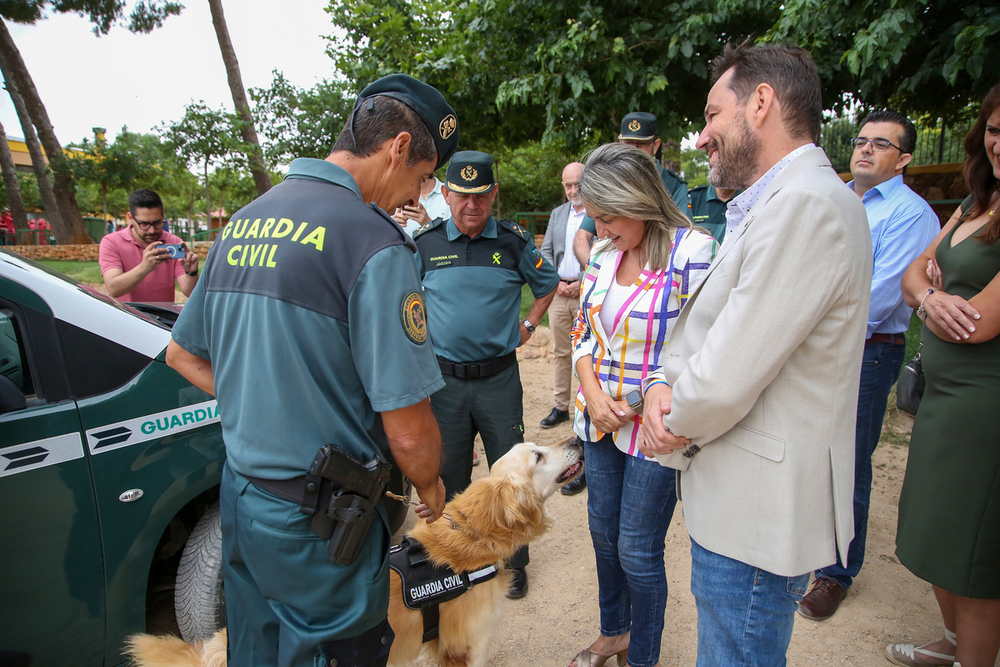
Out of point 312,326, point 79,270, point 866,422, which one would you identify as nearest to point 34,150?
point 79,270

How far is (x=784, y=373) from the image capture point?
136 cm

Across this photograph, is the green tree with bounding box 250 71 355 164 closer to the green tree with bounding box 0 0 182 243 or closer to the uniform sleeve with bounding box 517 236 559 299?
the green tree with bounding box 0 0 182 243

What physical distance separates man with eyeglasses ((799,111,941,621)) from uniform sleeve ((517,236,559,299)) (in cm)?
175

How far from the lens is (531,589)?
10.8 feet

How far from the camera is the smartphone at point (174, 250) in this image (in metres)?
4.37

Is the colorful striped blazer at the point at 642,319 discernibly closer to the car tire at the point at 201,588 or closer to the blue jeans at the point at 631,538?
the blue jeans at the point at 631,538

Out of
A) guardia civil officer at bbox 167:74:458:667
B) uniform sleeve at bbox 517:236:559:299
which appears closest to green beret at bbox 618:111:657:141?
uniform sleeve at bbox 517:236:559:299

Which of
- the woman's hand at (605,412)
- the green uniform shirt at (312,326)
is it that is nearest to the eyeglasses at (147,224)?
the green uniform shirt at (312,326)

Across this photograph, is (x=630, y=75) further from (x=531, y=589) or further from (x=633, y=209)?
(x=531, y=589)

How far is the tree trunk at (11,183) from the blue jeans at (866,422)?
26513mm

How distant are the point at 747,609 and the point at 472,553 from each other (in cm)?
113

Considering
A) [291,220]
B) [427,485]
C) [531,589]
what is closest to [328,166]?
[291,220]

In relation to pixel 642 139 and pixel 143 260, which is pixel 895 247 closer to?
pixel 642 139

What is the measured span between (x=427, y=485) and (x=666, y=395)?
0.77 meters
